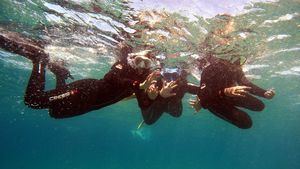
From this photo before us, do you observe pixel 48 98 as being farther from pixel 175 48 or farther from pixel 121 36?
pixel 175 48

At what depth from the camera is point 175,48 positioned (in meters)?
16.4

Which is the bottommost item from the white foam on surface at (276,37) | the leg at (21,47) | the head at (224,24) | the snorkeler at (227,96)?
the leg at (21,47)

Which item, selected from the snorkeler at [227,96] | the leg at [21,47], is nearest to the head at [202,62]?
the snorkeler at [227,96]

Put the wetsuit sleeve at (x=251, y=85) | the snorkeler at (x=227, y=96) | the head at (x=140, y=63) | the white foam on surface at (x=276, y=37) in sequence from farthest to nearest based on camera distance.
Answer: the white foam on surface at (x=276, y=37) < the head at (x=140, y=63) < the wetsuit sleeve at (x=251, y=85) < the snorkeler at (x=227, y=96)

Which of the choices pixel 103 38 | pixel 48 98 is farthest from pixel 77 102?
pixel 103 38

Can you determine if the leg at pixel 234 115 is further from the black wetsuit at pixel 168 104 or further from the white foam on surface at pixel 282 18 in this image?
the white foam on surface at pixel 282 18

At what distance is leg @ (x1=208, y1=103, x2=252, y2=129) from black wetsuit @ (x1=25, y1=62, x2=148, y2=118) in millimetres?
2645

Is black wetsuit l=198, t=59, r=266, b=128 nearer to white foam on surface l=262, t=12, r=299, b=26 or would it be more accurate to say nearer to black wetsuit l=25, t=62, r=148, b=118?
black wetsuit l=25, t=62, r=148, b=118

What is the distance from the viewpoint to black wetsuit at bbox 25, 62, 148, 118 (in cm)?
902

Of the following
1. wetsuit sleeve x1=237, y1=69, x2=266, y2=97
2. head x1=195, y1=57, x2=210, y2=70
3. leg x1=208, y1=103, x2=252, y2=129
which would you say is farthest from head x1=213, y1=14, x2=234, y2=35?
leg x1=208, y1=103, x2=252, y2=129

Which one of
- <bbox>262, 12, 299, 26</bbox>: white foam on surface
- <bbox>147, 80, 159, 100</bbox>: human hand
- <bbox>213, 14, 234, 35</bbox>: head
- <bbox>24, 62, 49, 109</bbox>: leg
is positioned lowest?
<bbox>24, 62, 49, 109</bbox>: leg

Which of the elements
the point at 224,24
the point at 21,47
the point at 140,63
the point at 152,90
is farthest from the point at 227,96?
the point at 21,47

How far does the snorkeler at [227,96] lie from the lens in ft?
26.3

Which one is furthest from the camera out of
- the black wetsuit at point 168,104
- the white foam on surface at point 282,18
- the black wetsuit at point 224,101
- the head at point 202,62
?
the head at point 202,62
